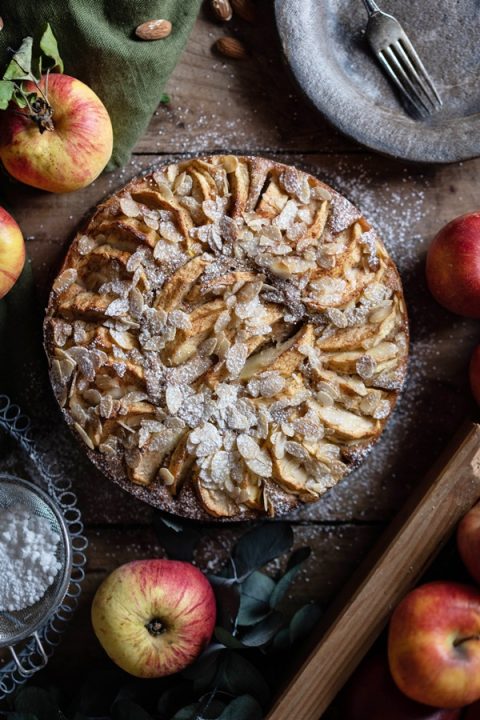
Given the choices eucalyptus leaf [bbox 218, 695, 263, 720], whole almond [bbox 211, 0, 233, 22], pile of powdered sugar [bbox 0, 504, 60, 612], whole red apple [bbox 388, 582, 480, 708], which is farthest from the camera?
whole almond [bbox 211, 0, 233, 22]

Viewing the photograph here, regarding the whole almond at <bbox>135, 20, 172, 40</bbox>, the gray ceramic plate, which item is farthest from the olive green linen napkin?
the gray ceramic plate

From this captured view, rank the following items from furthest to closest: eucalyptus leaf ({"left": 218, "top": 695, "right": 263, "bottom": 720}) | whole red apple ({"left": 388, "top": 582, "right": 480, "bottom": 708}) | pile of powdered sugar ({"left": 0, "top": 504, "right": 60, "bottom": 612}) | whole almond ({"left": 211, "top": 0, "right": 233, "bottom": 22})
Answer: whole almond ({"left": 211, "top": 0, "right": 233, "bottom": 22}), pile of powdered sugar ({"left": 0, "top": 504, "right": 60, "bottom": 612}), eucalyptus leaf ({"left": 218, "top": 695, "right": 263, "bottom": 720}), whole red apple ({"left": 388, "top": 582, "right": 480, "bottom": 708})

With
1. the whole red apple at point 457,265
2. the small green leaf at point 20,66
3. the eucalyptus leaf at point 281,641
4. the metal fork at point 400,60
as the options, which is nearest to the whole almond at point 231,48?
the metal fork at point 400,60

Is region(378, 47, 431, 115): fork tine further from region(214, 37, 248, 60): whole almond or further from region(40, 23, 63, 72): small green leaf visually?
region(40, 23, 63, 72): small green leaf

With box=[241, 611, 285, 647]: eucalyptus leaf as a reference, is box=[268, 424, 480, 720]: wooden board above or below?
above

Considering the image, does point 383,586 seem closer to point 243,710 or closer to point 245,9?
point 243,710

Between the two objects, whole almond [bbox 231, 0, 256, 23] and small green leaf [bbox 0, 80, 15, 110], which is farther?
whole almond [bbox 231, 0, 256, 23]

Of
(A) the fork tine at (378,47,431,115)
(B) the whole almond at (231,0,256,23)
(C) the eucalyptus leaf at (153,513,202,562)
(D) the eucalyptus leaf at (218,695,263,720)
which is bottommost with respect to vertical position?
(D) the eucalyptus leaf at (218,695,263,720)
